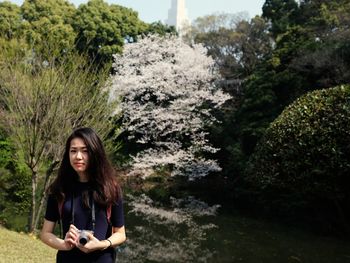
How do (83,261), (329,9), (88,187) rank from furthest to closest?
1. (329,9)
2. (88,187)
3. (83,261)

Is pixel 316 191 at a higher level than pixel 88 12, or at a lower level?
lower

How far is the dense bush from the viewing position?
10.1 meters

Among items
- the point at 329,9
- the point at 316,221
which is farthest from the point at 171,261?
the point at 329,9

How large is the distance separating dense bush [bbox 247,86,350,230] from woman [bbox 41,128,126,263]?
29.2 feet

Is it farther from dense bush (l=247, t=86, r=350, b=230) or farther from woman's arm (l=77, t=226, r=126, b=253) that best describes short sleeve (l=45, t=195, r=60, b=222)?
dense bush (l=247, t=86, r=350, b=230)

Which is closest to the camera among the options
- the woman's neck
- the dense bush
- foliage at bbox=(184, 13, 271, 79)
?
the woman's neck

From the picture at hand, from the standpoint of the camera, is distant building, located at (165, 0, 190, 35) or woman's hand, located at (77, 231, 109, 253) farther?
distant building, located at (165, 0, 190, 35)

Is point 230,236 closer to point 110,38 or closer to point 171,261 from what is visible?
point 171,261

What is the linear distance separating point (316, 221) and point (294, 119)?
4122 mm

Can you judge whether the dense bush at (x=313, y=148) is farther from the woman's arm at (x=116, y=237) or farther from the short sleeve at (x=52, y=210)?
the short sleeve at (x=52, y=210)

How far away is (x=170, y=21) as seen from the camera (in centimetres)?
5316

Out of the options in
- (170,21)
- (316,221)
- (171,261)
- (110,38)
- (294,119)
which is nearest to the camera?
(171,261)

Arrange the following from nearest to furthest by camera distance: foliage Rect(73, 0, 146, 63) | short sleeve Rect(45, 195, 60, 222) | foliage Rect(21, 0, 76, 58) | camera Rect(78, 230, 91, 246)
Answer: camera Rect(78, 230, 91, 246) < short sleeve Rect(45, 195, 60, 222) < foliage Rect(21, 0, 76, 58) < foliage Rect(73, 0, 146, 63)

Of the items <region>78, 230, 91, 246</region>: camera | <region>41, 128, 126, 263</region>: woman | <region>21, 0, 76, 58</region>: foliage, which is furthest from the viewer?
<region>21, 0, 76, 58</region>: foliage
